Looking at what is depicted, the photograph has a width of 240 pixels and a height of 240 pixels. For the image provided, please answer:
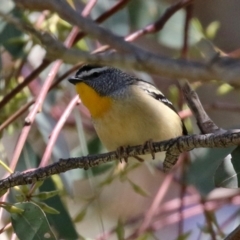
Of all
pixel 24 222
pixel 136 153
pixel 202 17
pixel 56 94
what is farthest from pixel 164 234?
pixel 24 222

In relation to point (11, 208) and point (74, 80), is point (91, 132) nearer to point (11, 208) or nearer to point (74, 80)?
point (74, 80)

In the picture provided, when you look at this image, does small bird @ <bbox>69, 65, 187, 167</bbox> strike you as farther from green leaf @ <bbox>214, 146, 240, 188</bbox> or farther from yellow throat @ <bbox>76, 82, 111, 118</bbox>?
green leaf @ <bbox>214, 146, 240, 188</bbox>

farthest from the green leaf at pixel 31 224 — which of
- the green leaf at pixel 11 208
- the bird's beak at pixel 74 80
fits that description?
the bird's beak at pixel 74 80

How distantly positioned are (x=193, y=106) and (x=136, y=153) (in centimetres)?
21

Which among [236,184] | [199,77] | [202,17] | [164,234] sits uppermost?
[199,77]

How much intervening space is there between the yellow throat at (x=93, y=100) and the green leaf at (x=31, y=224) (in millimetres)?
636

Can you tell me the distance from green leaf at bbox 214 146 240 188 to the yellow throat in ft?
1.86

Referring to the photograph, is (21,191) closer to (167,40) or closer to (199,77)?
(199,77)

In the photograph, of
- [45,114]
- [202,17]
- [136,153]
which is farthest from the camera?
[202,17]

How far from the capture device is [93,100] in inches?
80.2

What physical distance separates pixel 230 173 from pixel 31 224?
0.51 metres

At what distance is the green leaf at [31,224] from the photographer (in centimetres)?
137

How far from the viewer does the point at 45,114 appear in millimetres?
2363

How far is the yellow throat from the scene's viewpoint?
6.48 ft
